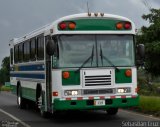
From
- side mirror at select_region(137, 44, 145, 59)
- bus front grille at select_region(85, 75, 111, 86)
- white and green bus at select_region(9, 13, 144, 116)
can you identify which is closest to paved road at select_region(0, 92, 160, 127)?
white and green bus at select_region(9, 13, 144, 116)

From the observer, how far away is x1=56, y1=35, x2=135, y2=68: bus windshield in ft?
51.7

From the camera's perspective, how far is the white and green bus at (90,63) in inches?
615

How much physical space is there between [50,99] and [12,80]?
933cm

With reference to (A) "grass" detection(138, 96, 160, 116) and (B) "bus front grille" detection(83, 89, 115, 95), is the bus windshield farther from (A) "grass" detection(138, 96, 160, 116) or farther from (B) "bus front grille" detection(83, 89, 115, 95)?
(A) "grass" detection(138, 96, 160, 116)

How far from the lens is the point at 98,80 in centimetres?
1580

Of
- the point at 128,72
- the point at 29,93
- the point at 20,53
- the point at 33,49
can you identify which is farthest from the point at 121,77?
the point at 20,53

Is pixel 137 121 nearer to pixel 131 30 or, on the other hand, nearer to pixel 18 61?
pixel 131 30

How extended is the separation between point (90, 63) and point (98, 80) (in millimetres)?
552

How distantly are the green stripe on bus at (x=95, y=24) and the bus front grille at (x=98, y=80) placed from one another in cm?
146

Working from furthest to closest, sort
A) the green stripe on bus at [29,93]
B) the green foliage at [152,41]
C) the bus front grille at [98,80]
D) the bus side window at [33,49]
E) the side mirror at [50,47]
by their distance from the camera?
1. the green foliage at [152,41]
2. the green stripe on bus at [29,93]
3. the bus side window at [33,49]
4. the bus front grille at [98,80]
5. the side mirror at [50,47]

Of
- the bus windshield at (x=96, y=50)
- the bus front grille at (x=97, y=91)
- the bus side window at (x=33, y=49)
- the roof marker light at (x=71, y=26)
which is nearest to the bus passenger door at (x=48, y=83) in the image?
the bus windshield at (x=96, y=50)

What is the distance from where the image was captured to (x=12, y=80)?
2523cm

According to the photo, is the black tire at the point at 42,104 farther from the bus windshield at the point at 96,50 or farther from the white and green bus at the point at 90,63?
the bus windshield at the point at 96,50

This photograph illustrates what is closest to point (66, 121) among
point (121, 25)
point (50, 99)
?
point (50, 99)
